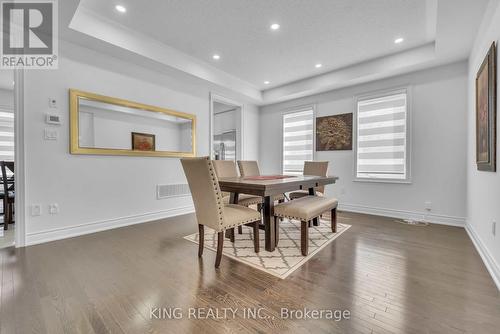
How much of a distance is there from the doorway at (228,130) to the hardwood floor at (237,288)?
346cm

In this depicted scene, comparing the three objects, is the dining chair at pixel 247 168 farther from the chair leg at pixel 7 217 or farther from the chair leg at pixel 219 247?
the chair leg at pixel 7 217

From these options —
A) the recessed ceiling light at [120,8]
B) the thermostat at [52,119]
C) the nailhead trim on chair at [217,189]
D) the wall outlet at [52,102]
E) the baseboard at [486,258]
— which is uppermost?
the recessed ceiling light at [120,8]

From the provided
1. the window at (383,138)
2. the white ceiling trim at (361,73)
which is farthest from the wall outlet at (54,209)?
the window at (383,138)

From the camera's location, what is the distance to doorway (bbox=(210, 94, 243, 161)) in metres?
5.64

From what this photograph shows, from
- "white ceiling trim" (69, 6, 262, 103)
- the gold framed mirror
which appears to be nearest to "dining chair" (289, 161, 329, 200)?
the gold framed mirror

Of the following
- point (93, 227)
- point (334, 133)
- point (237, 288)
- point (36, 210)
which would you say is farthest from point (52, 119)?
point (334, 133)

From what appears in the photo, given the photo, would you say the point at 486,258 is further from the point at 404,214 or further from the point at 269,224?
the point at 269,224

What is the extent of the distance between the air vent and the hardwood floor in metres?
1.35

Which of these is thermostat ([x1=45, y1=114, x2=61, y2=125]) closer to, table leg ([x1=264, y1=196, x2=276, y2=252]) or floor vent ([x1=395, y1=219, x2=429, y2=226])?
table leg ([x1=264, y1=196, x2=276, y2=252])

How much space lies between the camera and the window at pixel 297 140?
5.22 meters

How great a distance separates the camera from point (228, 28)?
3.01 metres

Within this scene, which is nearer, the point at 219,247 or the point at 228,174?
the point at 219,247

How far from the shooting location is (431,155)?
3689 mm

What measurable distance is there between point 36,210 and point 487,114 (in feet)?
16.5
